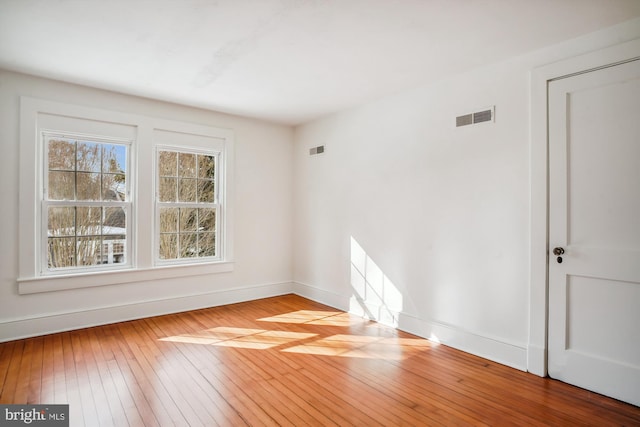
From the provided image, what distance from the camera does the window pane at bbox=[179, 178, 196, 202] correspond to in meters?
4.70

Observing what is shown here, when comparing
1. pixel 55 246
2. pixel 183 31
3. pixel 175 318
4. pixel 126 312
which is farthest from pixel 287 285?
pixel 183 31

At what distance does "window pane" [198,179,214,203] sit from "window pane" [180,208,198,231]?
0.20m

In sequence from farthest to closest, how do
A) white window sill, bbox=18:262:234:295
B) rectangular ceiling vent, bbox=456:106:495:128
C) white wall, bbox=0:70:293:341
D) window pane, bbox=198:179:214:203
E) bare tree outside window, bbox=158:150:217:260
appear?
1. window pane, bbox=198:179:214:203
2. bare tree outside window, bbox=158:150:217:260
3. white window sill, bbox=18:262:234:295
4. white wall, bbox=0:70:293:341
5. rectangular ceiling vent, bbox=456:106:495:128

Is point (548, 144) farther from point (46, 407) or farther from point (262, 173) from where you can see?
point (46, 407)

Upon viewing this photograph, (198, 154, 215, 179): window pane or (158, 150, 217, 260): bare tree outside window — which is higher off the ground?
(198, 154, 215, 179): window pane

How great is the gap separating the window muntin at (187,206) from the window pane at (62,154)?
0.91 m

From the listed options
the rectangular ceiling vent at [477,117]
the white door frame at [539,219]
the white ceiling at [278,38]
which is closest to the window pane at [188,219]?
the white ceiling at [278,38]

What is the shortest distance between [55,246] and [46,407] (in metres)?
2.09

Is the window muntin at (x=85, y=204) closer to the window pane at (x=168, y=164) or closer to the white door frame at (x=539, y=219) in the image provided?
→ the window pane at (x=168, y=164)

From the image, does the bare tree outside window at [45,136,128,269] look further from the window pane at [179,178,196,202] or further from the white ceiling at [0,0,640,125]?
the white ceiling at [0,0,640,125]

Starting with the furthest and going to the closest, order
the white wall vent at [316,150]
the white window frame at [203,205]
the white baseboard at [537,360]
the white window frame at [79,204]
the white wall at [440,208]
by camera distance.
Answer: the white wall vent at [316,150]
the white window frame at [203,205]
the white window frame at [79,204]
the white wall at [440,208]
the white baseboard at [537,360]

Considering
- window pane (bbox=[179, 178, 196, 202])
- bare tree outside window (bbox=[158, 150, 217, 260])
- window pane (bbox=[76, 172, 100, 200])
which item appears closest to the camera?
window pane (bbox=[76, 172, 100, 200])

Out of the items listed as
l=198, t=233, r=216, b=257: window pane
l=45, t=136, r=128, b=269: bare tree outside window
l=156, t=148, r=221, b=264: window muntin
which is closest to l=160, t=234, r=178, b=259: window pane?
l=156, t=148, r=221, b=264: window muntin

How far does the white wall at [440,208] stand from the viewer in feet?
9.86
